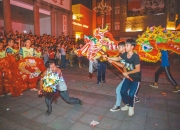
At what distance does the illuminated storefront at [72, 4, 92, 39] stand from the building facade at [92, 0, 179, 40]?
9.06 feet

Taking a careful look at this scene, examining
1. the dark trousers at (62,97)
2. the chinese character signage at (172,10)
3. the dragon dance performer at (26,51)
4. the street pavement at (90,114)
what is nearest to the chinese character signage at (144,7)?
the chinese character signage at (172,10)

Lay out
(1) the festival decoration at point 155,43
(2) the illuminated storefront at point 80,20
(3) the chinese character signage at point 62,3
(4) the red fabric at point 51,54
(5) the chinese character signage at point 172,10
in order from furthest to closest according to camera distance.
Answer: (2) the illuminated storefront at point 80,20 < (5) the chinese character signage at point 172,10 < (3) the chinese character signage at point 62,3 < (4) the red fabric at point 51,54 < (1) the festival decoration at point 155,43

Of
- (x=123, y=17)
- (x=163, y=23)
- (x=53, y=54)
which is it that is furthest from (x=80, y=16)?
(x=53, y=54)

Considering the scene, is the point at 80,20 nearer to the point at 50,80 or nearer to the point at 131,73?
the point at 50,80

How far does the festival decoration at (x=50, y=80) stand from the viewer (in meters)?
3.59

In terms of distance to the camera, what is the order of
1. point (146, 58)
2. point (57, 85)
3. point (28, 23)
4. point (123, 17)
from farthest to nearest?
1. point (123, 17)
2. point (28, 23)
3. point (146, 58)
4. point (57, 85)

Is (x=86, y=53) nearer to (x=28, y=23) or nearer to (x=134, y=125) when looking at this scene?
(x=134, y=125)

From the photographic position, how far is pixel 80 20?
26.1m

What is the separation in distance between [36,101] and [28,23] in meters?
20.1

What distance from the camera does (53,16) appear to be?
53.8ft

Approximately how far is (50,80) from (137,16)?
87.8 feet

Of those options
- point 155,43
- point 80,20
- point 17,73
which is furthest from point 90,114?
point 80,20

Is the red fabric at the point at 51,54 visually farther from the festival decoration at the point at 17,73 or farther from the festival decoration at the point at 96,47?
the festival decoration at the point at 96,47

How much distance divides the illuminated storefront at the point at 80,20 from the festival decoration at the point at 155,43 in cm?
2063
